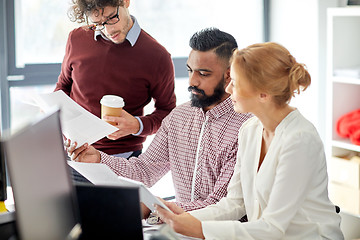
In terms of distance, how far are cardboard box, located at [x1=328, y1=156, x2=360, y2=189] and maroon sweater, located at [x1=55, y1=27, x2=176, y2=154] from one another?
1203 mm

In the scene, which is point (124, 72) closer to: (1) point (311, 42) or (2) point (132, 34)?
(2) point (132, 34)

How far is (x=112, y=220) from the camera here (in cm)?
115

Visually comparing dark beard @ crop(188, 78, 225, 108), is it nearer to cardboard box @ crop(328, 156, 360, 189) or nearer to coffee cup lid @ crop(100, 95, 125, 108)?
coffee cup lid @ crop(100, 95, 125, 108)

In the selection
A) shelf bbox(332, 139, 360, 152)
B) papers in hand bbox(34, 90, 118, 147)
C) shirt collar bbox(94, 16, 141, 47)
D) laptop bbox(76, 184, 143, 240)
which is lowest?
shelf bbox(332, 139, 360, 152)

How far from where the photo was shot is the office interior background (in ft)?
9.66

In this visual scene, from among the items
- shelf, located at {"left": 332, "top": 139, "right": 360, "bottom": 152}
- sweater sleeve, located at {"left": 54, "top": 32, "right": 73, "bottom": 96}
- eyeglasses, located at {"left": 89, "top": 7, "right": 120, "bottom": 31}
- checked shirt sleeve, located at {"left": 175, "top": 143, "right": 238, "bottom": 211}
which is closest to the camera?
checked shirt sleeve, located at {"left": 175, "top": 143, "right": 238, "bottom": 211}

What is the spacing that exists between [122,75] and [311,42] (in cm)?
167

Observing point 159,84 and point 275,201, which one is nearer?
point 275,201

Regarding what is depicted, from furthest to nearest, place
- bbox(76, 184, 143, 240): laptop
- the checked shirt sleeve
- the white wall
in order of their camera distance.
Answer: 1. the white wall
2. the checked shirt sleeve
3. bbox(76, 184, 143, 240): laptop

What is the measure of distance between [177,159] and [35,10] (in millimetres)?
1526

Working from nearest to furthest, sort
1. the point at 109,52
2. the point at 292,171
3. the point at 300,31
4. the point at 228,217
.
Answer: the point at 292,171
the point at 228,217
the point at 109,52
the point at 300,31

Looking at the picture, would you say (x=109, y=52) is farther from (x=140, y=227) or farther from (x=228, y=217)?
(x=140, y=227)

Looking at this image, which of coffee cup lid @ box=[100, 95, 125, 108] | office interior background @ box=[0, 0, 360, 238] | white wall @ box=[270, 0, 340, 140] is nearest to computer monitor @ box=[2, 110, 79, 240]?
coffee cup lid @ box=[100, 95, 125, 108]

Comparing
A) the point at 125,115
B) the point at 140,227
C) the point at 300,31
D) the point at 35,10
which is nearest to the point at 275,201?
the point at 140,227
